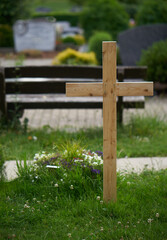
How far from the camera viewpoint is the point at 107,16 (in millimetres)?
19109

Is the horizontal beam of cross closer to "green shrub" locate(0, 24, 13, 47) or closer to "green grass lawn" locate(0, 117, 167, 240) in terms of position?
"green grass lawn" locate(0, 117, 167, 240)

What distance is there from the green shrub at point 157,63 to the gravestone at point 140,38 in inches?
114

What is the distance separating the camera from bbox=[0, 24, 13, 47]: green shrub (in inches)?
899

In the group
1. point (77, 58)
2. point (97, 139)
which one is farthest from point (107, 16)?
point (97, 139)

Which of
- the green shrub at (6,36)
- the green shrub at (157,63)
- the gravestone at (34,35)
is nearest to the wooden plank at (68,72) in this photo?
the green shrub at (157,63)

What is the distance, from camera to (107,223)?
3115mm

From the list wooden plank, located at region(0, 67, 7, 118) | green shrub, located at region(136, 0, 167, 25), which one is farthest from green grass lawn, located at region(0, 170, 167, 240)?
green shrub, located at region(136, 0, 167, 25)

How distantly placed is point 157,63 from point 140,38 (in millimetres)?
3517

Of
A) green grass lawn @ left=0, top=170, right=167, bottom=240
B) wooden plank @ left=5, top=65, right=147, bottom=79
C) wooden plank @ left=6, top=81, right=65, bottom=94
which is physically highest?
wooden plank @ left=5, top=65, right=147, bottom=79

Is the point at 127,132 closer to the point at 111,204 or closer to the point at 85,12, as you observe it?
the point at 111,204

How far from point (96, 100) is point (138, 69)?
0.83 metres

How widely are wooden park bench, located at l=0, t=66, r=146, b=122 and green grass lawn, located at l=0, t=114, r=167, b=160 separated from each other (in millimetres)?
340

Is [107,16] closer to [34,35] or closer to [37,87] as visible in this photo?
[34,35]

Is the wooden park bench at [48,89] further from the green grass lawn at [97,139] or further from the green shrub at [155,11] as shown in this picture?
the green shrub at [155,11]
